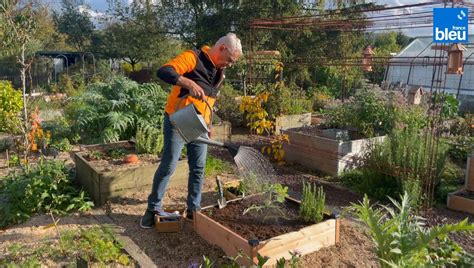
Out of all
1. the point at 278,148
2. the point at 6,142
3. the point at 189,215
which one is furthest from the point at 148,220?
the point at 6,142

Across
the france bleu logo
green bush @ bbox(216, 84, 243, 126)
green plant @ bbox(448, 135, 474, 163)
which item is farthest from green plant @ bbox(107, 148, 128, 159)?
green plant @ bbox(448, 135, 474, 163)

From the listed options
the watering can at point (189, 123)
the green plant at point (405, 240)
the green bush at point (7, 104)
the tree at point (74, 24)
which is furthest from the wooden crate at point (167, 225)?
the tree at point (74, 24)

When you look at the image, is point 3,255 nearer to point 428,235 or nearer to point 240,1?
point 428,235

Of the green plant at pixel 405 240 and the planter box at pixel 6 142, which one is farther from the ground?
the green plant at pixel 405 240

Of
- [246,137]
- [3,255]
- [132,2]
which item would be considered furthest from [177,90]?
[132,2]

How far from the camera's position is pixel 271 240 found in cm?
306

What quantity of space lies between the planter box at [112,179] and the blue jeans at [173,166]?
765 mm

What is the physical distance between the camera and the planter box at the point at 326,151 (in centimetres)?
571

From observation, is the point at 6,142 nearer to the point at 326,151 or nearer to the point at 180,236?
the point at 180,236

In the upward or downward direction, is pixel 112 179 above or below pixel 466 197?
above

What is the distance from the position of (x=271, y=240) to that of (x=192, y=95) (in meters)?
1.24

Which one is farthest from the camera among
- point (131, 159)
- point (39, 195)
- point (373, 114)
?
point (373, 114)

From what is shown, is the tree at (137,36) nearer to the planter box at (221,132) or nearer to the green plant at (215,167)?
the planter box at (221,132)

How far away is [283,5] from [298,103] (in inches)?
259
